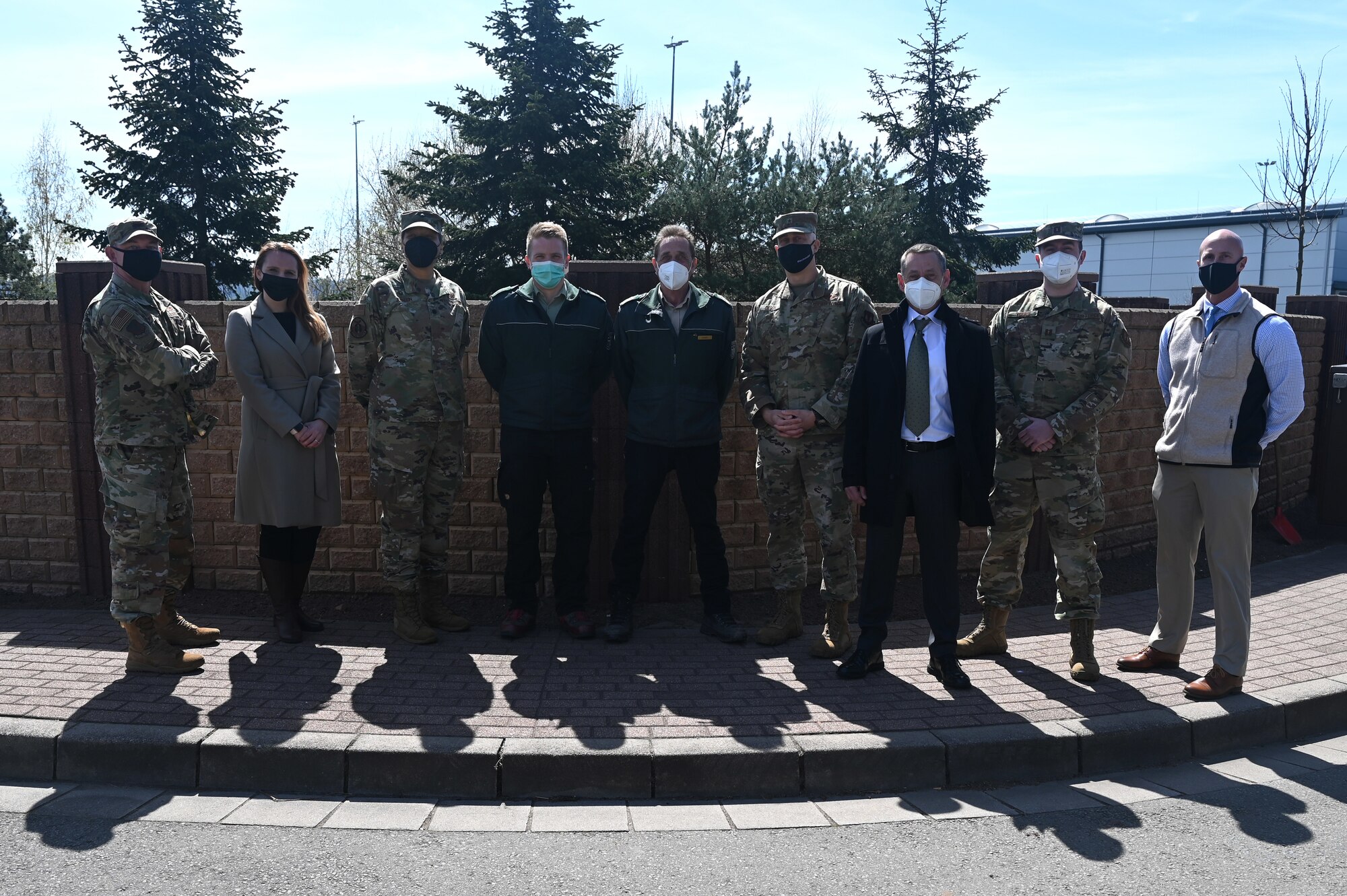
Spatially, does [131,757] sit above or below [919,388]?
below

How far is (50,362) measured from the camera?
6.61 m

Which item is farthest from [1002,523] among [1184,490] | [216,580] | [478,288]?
[478,288]

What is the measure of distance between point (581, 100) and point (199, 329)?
641 inches

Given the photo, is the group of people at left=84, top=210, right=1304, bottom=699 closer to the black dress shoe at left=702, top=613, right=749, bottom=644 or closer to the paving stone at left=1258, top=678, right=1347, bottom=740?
the black dress shoe at left=702, top=613, right=749, bottom=644

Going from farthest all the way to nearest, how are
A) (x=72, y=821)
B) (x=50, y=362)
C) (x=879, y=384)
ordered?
(x=50, y=362) → (x=879, y=384) → (x=72, y=821)

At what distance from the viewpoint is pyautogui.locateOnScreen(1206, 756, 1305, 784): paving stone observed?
4363mm

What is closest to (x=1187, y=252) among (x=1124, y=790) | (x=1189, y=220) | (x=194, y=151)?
(x=1189, y=220)

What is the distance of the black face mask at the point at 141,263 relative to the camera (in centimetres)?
508

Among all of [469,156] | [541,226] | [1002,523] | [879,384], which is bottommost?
[1002,523]

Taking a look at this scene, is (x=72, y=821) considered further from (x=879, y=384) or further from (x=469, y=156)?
(x=469, y=156)

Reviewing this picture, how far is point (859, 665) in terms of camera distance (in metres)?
5.15

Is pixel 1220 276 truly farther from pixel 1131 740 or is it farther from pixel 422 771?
pixel 422 771

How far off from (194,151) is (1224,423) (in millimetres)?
20431

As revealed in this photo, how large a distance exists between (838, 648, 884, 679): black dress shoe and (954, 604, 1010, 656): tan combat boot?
63 centimetres
